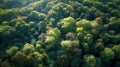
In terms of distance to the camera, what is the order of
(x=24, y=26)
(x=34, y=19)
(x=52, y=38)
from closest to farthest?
(x=52, y=38) < (x=24, y=26) < (x=34, y=19)

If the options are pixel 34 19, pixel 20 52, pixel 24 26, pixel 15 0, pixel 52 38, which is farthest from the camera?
pixel 15 0

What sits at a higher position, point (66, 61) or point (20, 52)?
point (20, 52)

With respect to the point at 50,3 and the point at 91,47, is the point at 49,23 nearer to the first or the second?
the point at 50,3

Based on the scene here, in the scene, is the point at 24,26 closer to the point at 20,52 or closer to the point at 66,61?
the point at 20,52

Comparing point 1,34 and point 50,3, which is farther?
point 50,3


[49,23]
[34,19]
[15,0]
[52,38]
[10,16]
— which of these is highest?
[15,0]

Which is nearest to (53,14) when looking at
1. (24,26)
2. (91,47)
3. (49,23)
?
(49,23)
